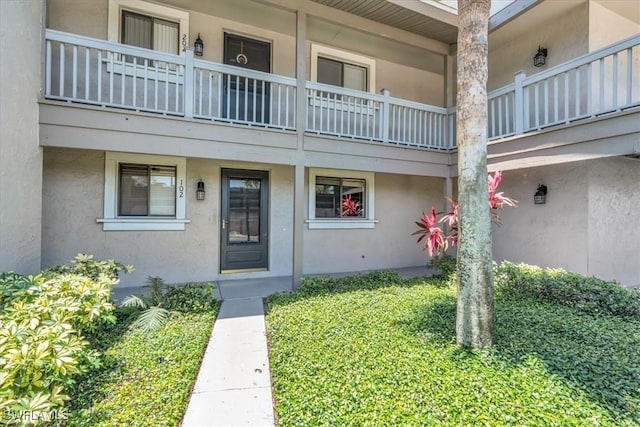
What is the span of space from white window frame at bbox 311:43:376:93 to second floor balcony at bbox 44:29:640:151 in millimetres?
910

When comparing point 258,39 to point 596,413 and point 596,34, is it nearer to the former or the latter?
point 596,34

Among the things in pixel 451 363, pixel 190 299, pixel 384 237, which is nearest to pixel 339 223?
pixel 384 237

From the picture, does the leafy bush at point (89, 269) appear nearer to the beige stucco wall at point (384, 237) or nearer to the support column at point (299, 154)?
the support column at point (299, 154)

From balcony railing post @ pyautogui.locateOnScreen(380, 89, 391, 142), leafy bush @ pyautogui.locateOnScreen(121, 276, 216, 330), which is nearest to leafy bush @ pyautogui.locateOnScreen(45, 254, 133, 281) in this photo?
leafy bush @ pyautogui.locateOnScreen(121, 276, 216, 330)

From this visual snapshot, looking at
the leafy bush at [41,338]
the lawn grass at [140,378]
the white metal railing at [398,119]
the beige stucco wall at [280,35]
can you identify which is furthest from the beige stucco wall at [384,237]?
the leafy bush at [41,338]

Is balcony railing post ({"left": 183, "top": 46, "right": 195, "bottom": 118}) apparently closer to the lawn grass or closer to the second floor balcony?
the second floor balcony

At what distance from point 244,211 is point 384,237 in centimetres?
369

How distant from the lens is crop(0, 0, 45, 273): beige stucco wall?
3.93 meters

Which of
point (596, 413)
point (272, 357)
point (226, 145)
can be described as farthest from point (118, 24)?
point (596, 413)

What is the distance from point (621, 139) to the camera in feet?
15.2

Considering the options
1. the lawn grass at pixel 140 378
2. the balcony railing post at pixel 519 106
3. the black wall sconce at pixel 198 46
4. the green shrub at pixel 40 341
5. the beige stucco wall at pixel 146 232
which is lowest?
the lawn grass at pixel 140 378

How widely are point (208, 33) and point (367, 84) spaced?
3941 millimetres

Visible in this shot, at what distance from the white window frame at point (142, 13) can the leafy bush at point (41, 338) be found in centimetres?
477

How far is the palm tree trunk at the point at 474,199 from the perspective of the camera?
134 inches
